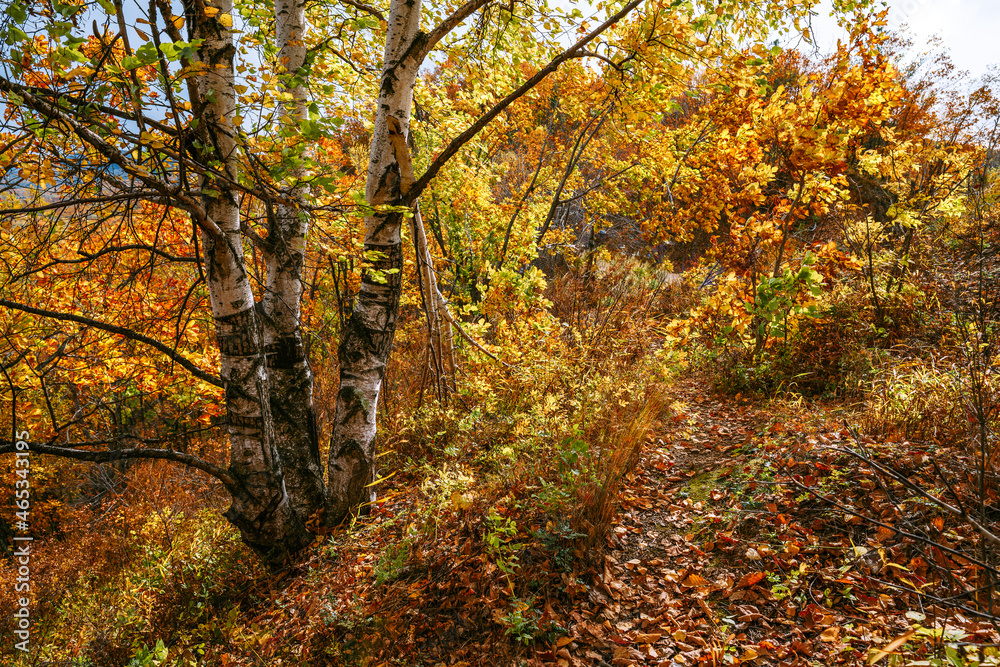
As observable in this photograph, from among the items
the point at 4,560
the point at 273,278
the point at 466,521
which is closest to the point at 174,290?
the point at 4,560

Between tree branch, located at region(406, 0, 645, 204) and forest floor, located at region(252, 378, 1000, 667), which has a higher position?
tree branch, located at region(406, 0, 645, 204)

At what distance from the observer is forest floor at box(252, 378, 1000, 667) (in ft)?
7.10

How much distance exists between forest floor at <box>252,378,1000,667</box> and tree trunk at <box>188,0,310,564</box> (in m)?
0.51

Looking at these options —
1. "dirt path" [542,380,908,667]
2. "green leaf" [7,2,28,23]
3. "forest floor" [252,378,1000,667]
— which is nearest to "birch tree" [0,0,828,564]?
"green leaf" [7,2,28,23]

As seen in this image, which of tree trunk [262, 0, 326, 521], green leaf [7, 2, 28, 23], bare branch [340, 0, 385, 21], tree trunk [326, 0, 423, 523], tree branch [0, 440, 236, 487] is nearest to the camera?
green leaf [7, 2, 28, 23]

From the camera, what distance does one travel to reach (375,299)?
332 cm

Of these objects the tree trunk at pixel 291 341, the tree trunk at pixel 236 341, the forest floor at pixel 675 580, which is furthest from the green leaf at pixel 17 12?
the forest floor at pixel 675 580

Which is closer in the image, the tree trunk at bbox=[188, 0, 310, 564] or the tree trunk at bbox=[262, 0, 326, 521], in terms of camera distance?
the tree trunk at bbox=[188, 0, 310, 564]

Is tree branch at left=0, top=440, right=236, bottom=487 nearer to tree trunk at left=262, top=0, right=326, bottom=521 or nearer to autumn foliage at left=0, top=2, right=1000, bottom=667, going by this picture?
autumn foliage at left=0, top=2, right=1000, bottom=667

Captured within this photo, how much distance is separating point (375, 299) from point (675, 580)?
2.80m

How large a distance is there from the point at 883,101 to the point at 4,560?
15.7 m

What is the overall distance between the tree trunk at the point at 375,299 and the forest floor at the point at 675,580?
51cm

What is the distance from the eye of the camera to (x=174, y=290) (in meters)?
9.46

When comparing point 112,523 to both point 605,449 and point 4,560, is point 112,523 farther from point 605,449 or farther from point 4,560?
point 605,449
